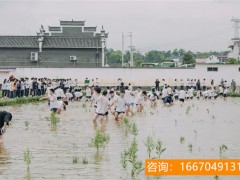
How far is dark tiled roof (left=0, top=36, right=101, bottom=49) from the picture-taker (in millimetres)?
59906

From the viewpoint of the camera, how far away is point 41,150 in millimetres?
14062

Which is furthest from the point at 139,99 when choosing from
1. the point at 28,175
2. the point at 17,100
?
the point at 28,175

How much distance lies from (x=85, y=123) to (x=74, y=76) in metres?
31.5

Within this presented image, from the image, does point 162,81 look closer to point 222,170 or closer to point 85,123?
point 85,123

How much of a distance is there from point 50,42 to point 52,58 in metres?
1.82

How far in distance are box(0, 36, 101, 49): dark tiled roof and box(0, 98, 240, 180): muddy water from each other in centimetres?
3489

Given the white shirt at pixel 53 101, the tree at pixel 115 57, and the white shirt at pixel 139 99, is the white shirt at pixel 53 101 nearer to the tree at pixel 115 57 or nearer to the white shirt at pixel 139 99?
the white shirt at pixel 139 99

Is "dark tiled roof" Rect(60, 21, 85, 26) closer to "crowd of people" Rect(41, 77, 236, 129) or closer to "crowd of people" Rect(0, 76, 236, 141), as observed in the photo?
"crowd of people" Rect(0, 76, 236, 141)

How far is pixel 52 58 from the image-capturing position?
197 ft

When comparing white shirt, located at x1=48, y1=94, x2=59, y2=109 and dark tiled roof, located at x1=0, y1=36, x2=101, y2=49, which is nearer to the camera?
white shirt, located at x1=48, y1=94, x2=59, y2=109

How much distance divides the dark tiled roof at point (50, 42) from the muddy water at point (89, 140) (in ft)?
114

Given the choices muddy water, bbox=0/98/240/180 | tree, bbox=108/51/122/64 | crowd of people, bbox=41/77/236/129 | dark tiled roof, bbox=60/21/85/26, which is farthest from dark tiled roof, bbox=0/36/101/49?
tree, bbox=108/51/122/64

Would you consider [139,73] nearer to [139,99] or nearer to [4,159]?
[139,99]

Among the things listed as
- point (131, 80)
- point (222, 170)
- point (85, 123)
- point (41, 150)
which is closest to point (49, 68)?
point (131, 80)
